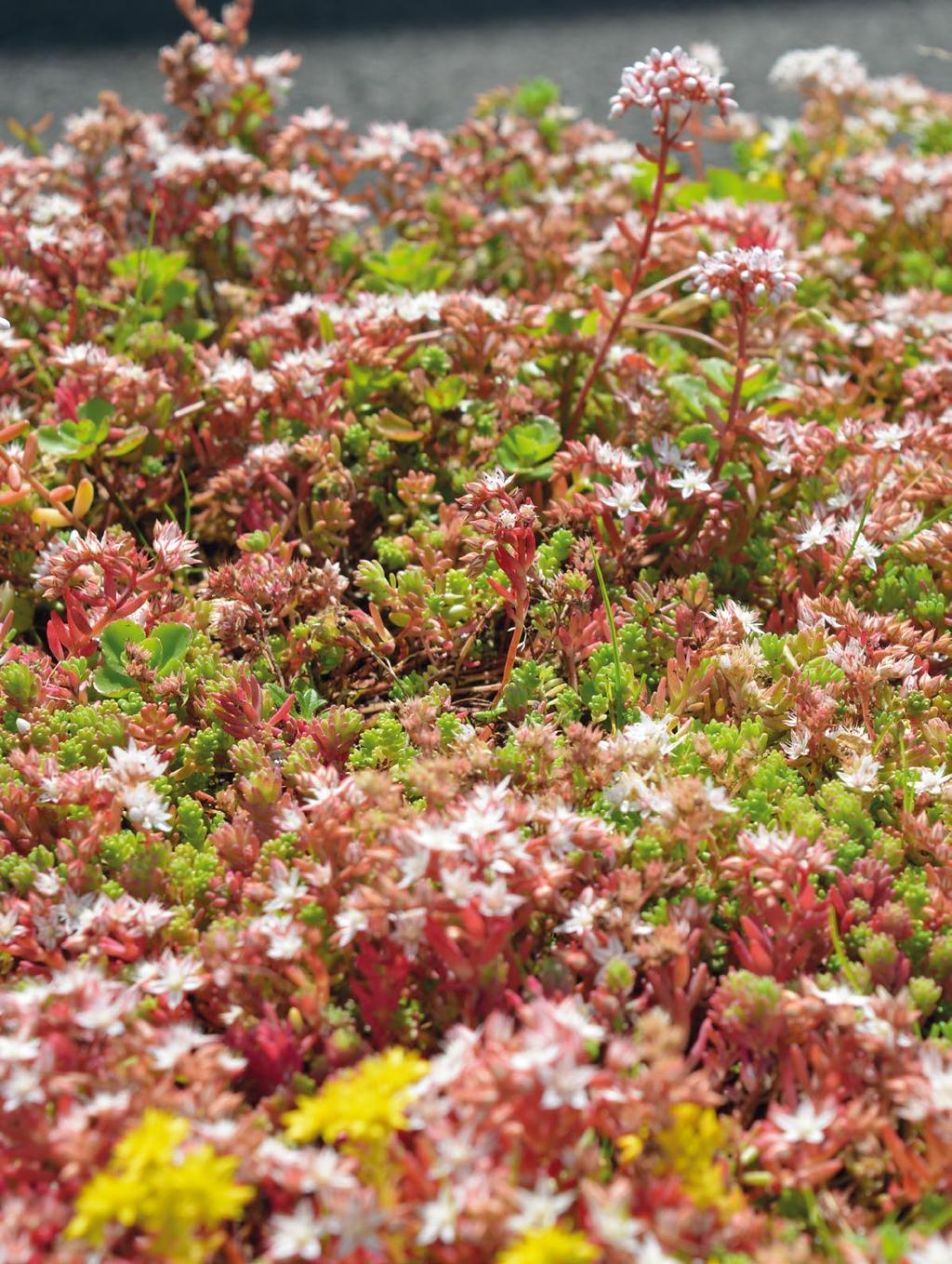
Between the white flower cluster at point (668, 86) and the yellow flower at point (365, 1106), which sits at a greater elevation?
the white flower cluster at point (668, 86)

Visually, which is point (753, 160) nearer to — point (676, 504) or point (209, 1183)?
point (676, 504)

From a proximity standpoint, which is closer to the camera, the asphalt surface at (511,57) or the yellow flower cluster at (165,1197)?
the yellow flower cluster at (165,1197)

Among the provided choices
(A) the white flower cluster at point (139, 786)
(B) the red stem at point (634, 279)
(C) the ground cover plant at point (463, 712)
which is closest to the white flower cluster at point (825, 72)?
(C) the ground cover plant at point (463, 712)

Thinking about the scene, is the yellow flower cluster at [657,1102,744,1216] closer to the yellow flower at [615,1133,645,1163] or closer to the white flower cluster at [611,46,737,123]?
the yellow flower at [615,1133,645,1163]

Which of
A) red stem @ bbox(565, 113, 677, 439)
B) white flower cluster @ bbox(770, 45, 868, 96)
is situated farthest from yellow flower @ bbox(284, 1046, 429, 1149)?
white flower cluster @ bbox(770, 45, 868, 96)

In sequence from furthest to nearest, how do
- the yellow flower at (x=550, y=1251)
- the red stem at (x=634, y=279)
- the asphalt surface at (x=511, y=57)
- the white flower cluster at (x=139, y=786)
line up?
the asphalt surface at (x=511, y=57), the red stem at (x=634, y=279), the white flower cluster at (x=139, y=786), the yellow flower at (x=550, y=1251)

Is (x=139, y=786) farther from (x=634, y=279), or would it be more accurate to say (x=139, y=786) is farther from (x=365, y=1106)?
(x=634, y=279)

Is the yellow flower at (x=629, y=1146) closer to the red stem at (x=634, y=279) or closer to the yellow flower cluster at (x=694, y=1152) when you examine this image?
the yellow flower cluster at (x=694, y=1152)

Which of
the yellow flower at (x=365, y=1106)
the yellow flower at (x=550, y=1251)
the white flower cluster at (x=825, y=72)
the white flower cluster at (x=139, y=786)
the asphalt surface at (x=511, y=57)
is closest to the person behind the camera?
the yellow flower at (x=550, y=1251)

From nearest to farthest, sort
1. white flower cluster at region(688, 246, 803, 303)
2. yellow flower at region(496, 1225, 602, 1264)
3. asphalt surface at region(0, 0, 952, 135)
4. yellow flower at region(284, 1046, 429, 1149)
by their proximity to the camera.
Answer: yellow flower at region(496, 1225, 602, 1264) < yellow flower at region(284, 1046, 429, 1149) < white flower cluster at region(688, 246, 803, 303) < asphalt surface at region(0, 0, 952, 135)
